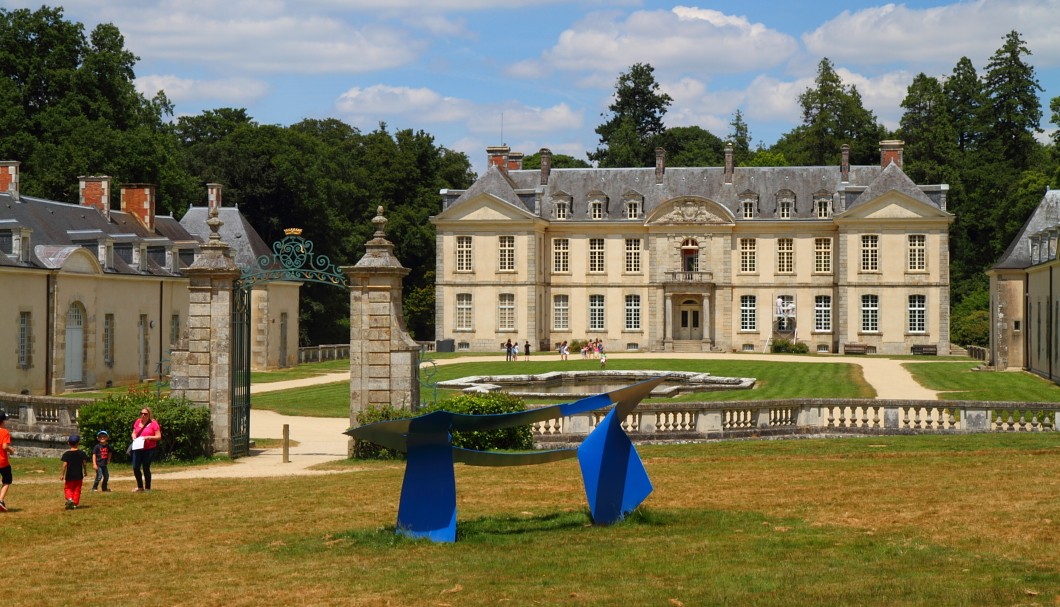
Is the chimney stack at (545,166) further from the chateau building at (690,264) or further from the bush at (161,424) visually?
the bush at (161,424)

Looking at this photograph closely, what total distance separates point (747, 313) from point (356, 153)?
2562 centimetres

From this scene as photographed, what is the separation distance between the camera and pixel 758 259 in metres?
55.9

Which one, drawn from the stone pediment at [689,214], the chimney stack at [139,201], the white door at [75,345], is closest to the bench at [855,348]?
the stone pediment at [689,214]

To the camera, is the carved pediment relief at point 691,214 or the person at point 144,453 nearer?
the person at point 144,453

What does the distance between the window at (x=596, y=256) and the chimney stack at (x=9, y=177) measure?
28963mm

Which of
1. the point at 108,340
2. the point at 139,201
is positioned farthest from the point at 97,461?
the point at 139,201

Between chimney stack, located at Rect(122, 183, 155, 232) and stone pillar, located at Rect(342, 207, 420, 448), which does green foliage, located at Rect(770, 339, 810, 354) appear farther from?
stone pillar, located at Rect(342, 207, 420, 448)

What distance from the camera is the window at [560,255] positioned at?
5731 centimetres

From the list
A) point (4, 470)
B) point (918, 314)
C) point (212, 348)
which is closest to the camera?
point (4, 470)

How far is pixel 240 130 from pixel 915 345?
30255 millimetres

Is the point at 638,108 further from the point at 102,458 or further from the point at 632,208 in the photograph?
the point at 102,458

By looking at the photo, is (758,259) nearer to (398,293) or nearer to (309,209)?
(309,209)

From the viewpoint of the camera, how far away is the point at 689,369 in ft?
126

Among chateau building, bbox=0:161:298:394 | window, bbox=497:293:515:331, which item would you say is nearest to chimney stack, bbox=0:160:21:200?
chateau building, bbox=0:161:298:394
